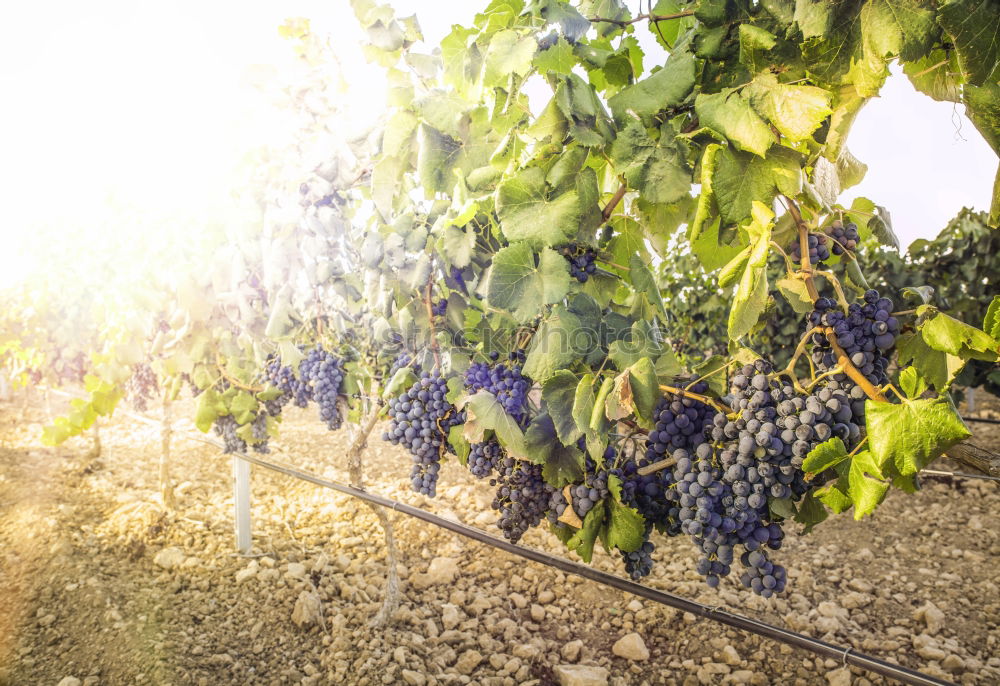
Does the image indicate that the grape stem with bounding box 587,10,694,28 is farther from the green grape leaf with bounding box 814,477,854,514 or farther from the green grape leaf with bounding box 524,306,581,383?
the green grape leaf with bounding box 814,477,854,514

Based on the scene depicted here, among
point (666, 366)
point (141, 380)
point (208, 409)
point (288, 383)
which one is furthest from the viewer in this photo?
point (141, 380)

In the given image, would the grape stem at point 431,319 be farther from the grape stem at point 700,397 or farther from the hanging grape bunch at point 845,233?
the hanging grape bunch at point 845,233

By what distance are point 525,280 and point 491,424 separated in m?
0.41

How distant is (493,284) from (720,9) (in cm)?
70

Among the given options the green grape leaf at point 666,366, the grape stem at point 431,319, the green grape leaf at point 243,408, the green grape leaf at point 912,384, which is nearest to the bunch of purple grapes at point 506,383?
the grape stem at point 431,319

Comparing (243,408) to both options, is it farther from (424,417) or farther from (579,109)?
(579,109)

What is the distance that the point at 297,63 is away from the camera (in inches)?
99.6

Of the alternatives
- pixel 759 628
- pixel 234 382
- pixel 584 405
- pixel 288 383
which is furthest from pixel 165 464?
pixel 759 628

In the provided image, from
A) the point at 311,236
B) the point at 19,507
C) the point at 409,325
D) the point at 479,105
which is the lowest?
the point at 19,507

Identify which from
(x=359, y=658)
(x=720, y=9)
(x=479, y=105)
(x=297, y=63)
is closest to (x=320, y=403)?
(x=359, y=658)

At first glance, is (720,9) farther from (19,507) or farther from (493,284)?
(19,507)

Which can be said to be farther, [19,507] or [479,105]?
[19,507]

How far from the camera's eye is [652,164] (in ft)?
3.76

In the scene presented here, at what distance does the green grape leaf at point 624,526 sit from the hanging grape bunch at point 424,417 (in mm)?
595
